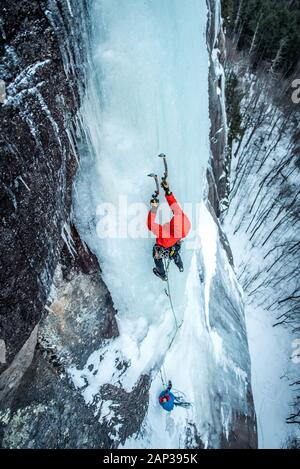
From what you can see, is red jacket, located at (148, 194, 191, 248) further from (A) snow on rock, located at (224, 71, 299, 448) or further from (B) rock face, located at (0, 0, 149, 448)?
(A) snow on rock, located at (224, 71, 299, 448)

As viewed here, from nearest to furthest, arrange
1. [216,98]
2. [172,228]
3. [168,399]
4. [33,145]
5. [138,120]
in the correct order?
[33,145] < [138,120] < [172,228] < [168,399] < [216,98]

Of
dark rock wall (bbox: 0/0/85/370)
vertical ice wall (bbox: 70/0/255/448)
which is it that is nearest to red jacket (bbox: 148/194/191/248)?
vertical ice wall (bbox: 70/0/255/448)

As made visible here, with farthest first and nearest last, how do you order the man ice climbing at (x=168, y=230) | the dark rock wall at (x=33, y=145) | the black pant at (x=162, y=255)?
the black pant at (x=162, y=255), the man ice climbing at (x=168, y=230), the dark rock wall at (x=33, y=145)

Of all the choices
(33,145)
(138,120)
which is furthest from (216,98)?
(33,145)

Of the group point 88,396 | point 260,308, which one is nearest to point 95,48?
point 88,396

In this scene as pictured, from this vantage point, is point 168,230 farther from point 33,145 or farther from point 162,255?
point 33,145

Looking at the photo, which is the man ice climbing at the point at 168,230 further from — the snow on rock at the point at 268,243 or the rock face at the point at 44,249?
the snow on rock at the point at 268,243

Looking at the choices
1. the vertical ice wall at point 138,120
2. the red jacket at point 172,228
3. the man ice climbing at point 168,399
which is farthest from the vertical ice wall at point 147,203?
the red jacket at point 172,228
